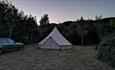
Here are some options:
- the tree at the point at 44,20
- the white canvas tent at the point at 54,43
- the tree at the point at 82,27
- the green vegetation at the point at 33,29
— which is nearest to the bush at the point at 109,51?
the white canvas tent at the point at 54,43

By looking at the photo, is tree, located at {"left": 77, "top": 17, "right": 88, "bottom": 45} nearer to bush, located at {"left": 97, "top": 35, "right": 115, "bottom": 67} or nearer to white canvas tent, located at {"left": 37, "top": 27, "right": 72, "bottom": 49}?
white canvas tent, located at {"left": 37, "top": 27, "right": 72, "bottom": 49}

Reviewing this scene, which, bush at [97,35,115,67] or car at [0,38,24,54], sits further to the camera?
car at [0,38,24,54]

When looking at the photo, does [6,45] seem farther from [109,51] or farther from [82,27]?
[82,27]

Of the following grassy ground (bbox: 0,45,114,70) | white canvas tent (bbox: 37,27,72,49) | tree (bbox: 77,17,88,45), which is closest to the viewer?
grassy ground (bbox: 0,45,114,70)

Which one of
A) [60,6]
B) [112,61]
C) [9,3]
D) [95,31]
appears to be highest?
[9,3]

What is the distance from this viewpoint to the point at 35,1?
1627cm

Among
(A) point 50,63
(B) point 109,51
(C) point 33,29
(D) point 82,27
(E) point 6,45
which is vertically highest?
(D) point 82,27

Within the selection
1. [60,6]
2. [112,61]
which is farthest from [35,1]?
[112,61]

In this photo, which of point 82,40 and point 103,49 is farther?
point 82,40

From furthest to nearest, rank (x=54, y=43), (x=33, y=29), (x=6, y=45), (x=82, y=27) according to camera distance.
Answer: (x=33, y=29)
(x=82, y=27)
(x=54, y=43)
(x=6, y=45)

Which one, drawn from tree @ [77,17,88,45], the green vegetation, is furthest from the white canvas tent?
tree @ [77,17,88,45]

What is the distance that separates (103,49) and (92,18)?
→ 22.7m

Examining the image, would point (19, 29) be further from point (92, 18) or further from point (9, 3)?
point (92, 18)

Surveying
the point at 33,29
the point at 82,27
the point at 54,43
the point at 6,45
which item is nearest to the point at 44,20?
the point at 33,29
